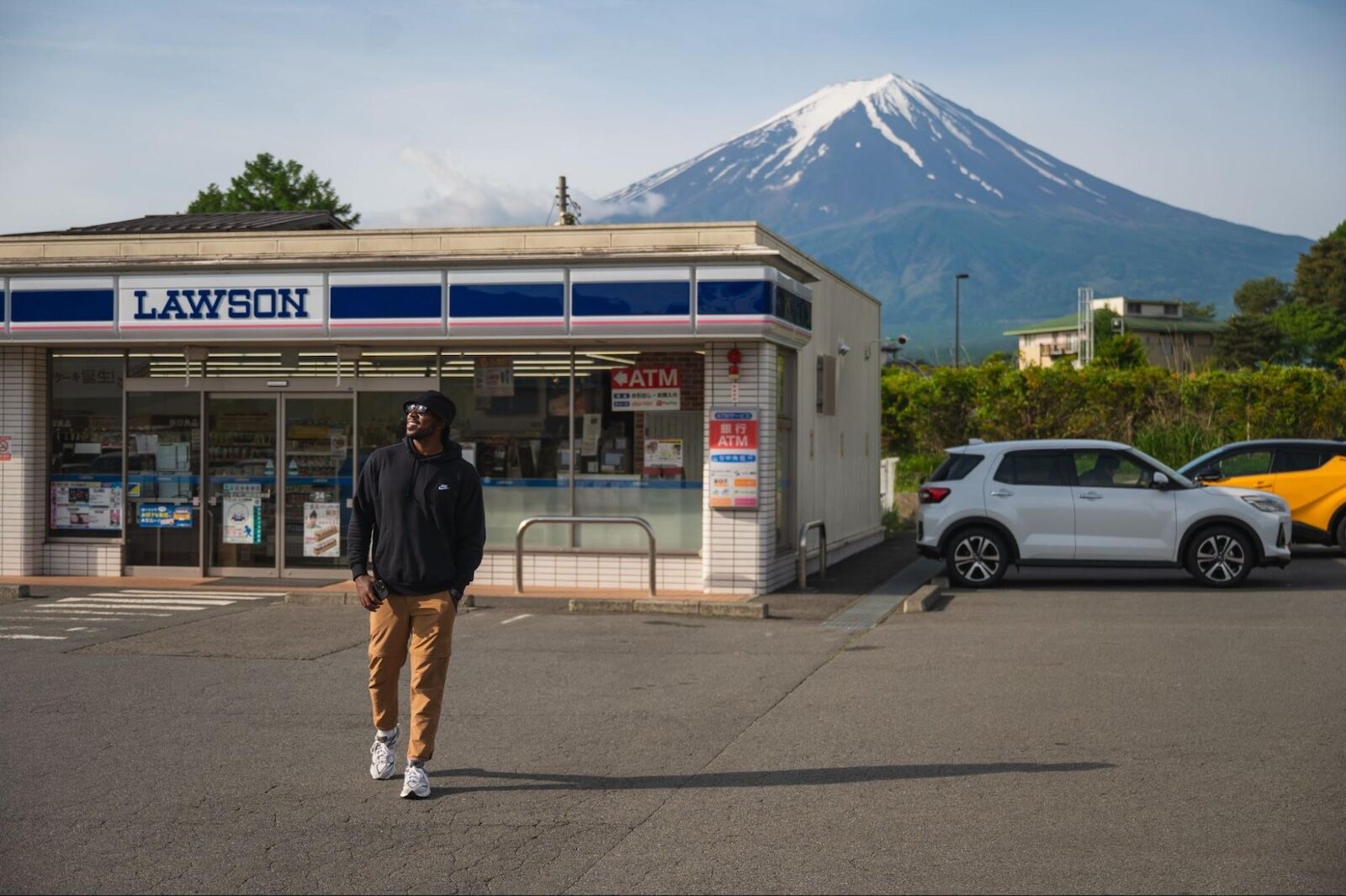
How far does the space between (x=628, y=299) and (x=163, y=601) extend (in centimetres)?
559

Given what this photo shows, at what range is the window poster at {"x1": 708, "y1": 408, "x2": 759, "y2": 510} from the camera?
14.6 metres

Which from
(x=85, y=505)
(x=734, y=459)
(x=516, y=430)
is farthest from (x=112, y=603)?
(x=734, y=459)

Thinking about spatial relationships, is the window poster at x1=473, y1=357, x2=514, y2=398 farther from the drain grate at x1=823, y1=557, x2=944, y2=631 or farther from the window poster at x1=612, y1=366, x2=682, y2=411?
the drain grate at x1=823, y1=557, x2=944, y2=631

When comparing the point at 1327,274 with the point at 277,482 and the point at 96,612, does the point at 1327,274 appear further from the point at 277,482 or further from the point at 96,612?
the point at 96,612

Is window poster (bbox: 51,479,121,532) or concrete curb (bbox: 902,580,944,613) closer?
concrete curb (bbox: 902,580,944,613)

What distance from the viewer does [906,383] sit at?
1361 inches

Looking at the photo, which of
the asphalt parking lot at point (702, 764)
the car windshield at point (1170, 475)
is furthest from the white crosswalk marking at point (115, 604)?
the car windshield at point (1170, 475)

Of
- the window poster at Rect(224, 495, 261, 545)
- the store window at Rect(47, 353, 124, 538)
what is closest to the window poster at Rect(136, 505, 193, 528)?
the store window at Rect(47, 353, 124, 538)

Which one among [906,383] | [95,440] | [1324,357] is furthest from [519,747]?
[1324,357]

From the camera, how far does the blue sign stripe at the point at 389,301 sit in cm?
1498

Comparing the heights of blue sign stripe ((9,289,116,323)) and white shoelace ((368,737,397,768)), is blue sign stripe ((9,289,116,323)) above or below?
above

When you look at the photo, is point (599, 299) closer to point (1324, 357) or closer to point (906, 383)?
point (906, 383)

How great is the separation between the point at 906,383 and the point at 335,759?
28.4m

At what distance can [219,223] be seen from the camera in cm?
2044
